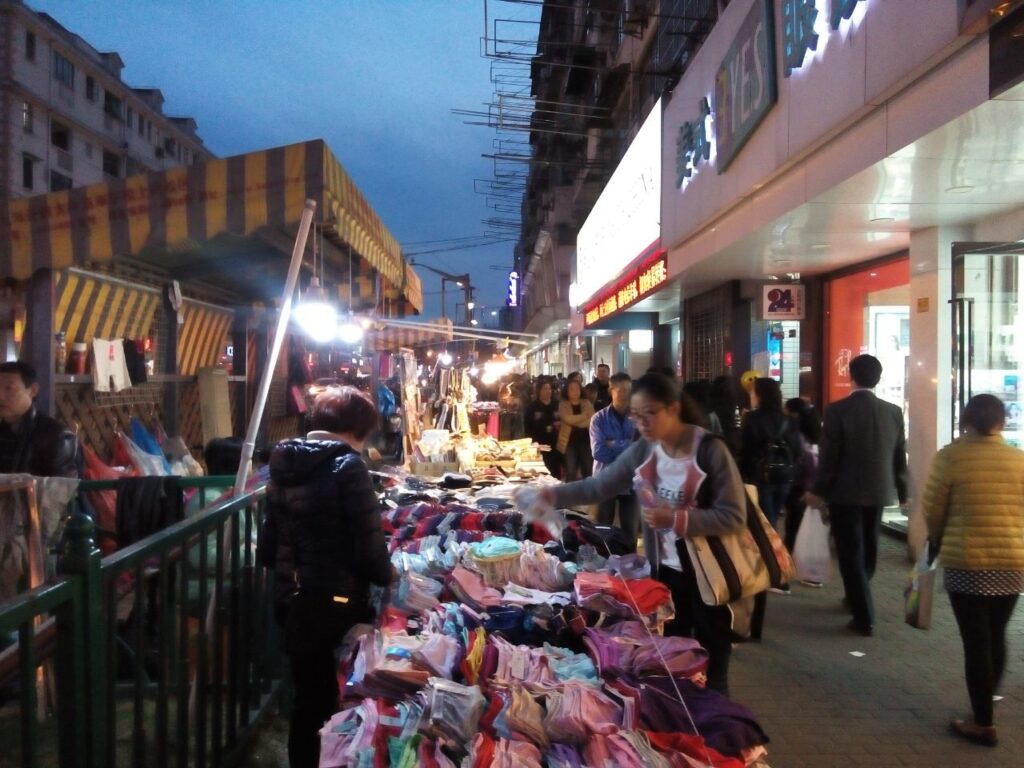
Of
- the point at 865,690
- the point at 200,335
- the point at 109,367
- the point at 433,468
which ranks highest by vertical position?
the point at 200,335

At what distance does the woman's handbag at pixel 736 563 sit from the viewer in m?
3.43

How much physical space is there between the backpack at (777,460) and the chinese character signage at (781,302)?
343 centimetres

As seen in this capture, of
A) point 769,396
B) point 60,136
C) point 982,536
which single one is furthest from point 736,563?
point 60,136

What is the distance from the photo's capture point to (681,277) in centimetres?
1083

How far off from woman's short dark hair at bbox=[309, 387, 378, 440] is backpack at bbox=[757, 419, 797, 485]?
442 centimetres

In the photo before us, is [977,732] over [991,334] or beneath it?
beneath

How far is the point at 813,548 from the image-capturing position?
5.85 m

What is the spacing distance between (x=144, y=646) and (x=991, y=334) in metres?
6.76

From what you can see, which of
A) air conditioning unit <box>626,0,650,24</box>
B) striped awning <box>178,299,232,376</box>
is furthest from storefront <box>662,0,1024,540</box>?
air conditioning unit <box>626,0,650,24</box>

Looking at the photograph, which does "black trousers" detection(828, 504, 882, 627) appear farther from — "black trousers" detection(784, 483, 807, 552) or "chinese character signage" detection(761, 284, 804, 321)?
"chinese character signage" detection(761, 284, 804, 321)

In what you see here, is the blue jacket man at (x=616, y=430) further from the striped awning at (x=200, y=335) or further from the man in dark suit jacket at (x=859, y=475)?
the striped awning at (x=200, y=335)

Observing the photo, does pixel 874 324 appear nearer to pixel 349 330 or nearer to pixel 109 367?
pixel 349 330

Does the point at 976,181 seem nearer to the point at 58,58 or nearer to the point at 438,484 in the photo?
the point at 438,484

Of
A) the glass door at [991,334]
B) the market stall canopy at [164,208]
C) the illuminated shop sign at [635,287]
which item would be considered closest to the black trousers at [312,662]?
the market stall canopy at [164,208]
